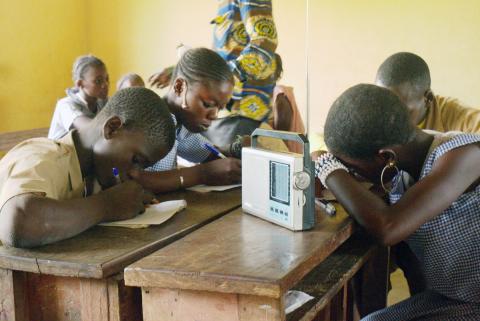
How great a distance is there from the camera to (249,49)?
2.27 m

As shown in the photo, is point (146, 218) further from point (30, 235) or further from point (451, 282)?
point (451, 282)

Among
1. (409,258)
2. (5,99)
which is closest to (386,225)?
(409,258)

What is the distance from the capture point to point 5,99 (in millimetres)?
4195

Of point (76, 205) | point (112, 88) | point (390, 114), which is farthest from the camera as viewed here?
point (112, 88)

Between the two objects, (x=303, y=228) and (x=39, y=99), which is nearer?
(x=303, y=228)

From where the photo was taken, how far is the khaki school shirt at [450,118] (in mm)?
2990

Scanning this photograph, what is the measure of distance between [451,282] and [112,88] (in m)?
3.94

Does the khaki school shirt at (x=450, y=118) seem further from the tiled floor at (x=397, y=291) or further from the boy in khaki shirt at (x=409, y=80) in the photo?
the tiled floor at (x=397, y=291)

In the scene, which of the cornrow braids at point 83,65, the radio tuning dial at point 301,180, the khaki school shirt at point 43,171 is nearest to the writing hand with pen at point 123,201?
the khaki school shirt at point 43,171

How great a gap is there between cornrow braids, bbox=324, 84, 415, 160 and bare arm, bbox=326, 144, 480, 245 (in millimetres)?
118

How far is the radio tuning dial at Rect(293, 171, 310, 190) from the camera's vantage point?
124 centimetres

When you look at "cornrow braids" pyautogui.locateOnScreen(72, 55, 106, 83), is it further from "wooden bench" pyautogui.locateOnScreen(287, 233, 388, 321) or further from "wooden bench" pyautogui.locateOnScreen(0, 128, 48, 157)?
"wooden bench" pyautogui.locateOnScreen(287, 233, 388, 321)

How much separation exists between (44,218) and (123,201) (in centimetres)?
29

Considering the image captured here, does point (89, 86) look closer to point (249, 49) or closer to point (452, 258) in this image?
point (249, 49)
